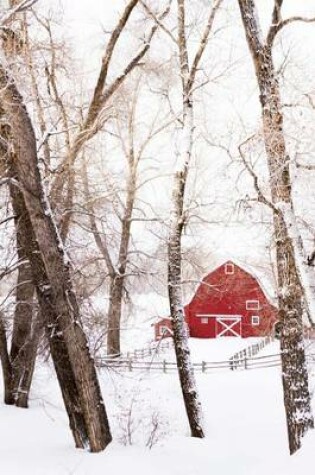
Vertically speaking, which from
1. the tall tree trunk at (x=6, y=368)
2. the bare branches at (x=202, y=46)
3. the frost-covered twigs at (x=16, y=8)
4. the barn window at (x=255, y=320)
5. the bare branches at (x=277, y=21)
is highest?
the bare branches at (x=202, y=46)

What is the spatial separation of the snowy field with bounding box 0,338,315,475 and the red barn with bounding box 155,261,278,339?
55.0ft

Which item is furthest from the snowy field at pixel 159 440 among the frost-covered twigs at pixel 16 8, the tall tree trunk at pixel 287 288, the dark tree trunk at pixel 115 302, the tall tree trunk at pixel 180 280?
the frost-covered twigs at pixel 16 8

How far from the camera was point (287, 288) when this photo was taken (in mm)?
7590

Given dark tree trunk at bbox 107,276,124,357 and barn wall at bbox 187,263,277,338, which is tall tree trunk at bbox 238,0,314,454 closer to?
dark tree trunk at bbox 107,276,124,357

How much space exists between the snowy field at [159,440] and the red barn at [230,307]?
16.8 m

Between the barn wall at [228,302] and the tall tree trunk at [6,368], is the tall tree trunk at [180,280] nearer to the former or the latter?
the tall tree trunk at [6,368]

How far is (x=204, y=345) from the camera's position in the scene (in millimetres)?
32875

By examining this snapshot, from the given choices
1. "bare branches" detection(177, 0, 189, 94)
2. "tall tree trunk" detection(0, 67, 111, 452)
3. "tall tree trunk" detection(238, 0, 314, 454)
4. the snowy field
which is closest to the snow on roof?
the snowy field

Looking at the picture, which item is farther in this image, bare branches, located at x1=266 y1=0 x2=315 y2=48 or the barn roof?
the barn roof

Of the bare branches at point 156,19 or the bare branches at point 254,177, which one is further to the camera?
the bare branches at point 156,19

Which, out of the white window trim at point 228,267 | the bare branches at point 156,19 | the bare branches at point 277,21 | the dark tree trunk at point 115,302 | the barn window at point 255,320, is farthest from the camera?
the white window trim at point 228,267

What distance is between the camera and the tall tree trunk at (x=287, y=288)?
7.40m

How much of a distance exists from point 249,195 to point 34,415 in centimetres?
637

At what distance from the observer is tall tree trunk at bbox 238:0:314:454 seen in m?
7.40
